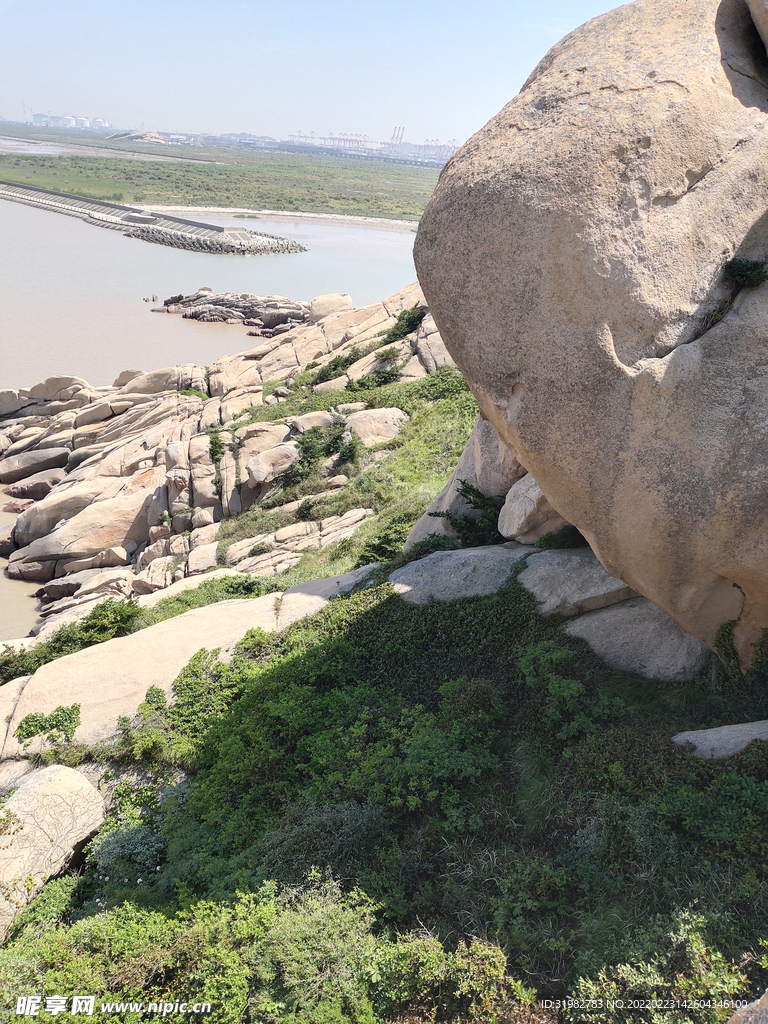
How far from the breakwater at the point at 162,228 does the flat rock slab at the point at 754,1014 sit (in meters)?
74.5

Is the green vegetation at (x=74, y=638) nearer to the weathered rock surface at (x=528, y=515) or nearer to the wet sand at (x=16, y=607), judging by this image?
the wet sand at (x=16, y=607)

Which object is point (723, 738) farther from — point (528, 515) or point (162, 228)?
point (162, 228)

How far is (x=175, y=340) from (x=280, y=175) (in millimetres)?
126620

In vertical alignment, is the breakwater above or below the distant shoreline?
below

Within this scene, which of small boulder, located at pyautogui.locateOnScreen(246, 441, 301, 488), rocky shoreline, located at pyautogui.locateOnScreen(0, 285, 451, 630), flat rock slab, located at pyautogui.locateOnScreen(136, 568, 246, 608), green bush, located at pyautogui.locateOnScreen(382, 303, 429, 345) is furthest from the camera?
green bush, located at pyautogui.locateOnScreen(382, 303, 429, 345)

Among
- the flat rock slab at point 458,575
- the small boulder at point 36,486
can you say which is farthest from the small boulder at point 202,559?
the small boulder at point 36,486

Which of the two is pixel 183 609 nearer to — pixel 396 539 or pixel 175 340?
pixel 396 539

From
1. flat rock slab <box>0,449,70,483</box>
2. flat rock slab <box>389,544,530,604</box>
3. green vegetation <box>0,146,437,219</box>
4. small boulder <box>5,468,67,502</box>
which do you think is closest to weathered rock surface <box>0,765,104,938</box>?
flat rock slab <box>389,544,530,604</box>

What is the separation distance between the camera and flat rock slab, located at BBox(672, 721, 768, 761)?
22.4 ft

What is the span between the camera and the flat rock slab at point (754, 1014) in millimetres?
3988

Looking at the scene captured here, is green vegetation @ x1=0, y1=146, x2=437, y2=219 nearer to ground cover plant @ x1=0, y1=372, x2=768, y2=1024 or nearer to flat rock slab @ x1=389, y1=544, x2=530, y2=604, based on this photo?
flat rock slab @ x1=389, y1=544, x2=530, y2=604

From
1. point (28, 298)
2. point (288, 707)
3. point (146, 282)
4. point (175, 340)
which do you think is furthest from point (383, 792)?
point (146, 282)

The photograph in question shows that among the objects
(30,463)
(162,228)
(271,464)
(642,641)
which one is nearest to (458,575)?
(642,641)

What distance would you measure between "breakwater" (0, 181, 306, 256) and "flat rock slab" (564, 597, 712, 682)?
69.6 meters
